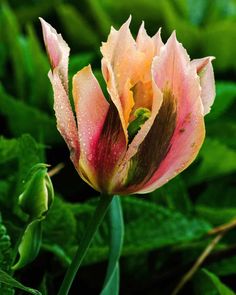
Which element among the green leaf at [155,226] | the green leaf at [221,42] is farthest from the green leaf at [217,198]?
the green leaf at [221,42]

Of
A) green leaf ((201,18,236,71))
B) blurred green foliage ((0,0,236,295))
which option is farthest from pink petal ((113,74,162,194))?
green leaf ((201,18,236,71))

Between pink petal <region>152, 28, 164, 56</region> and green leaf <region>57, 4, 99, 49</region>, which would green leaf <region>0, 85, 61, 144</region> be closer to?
green leaf <region>57, 4, 99, 49</region>

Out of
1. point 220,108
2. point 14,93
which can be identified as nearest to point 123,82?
point 220,108

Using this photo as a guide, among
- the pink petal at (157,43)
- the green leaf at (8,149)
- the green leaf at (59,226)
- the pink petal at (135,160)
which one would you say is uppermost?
the pink petal at (157,43)

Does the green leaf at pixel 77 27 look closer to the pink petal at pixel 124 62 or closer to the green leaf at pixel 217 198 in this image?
the green leaf at pixel 217 198

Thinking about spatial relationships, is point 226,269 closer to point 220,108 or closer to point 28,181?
point 220,108

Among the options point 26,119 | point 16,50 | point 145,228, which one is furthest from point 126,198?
point 16,50
